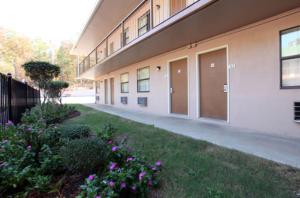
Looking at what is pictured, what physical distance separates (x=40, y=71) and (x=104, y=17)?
20.3ft

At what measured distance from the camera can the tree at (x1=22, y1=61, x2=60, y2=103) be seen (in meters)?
7.26

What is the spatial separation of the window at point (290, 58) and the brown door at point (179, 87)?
139 inches

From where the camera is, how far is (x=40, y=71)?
295 inches

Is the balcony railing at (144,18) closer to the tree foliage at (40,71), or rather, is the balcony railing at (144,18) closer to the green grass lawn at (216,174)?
the tree foliage at (40,71)

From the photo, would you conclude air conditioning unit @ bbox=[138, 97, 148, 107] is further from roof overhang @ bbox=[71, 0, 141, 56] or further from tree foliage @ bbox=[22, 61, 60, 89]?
roof overhang @ bbox=[71, 0, 141, 56]

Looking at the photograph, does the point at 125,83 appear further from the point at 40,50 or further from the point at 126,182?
the point at 40,50

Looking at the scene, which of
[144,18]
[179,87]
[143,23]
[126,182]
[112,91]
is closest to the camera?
[126,182]

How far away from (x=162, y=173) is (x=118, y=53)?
25.9 feet

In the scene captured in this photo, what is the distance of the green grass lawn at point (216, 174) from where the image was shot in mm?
2324

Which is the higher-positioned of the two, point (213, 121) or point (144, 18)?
point (144, 18)

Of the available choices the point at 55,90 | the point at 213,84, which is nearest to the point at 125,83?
the point at 55,90

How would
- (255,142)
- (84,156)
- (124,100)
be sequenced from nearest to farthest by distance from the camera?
(84,156), (255,142), (124,100)

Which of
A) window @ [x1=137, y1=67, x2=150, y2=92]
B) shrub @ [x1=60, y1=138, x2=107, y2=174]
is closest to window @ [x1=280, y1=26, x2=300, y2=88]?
shrub @ [x1=60, y1=138, x2=107, y2=174]

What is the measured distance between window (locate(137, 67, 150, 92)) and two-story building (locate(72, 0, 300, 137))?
0.40ft
